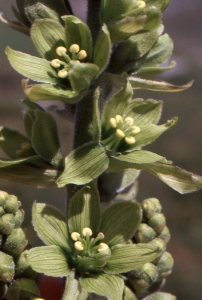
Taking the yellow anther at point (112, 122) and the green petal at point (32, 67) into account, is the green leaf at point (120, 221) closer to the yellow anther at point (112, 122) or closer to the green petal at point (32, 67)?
the yellow anther at point (112, 122)

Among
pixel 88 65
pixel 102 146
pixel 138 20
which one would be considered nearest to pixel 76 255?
pixel 102 146

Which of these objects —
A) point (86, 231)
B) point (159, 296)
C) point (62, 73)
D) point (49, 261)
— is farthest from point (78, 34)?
point (159, 296)

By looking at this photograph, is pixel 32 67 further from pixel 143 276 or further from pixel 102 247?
pixel 143 276

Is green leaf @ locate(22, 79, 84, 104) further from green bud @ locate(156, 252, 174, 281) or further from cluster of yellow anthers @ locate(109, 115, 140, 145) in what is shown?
green bud @ locate(156, 252, 174, 281)

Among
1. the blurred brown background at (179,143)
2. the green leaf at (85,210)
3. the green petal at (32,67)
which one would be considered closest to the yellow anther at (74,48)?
the green petal at (32,67)

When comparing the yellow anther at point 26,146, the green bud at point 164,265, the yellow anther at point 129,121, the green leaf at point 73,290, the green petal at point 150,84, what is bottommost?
the green bud at point 164,265

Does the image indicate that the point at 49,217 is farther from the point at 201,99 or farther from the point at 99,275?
the point at 201,99
